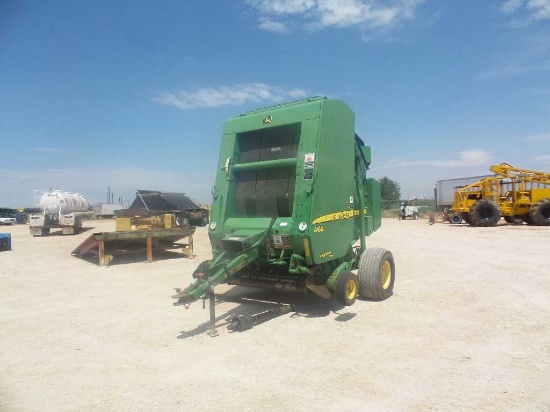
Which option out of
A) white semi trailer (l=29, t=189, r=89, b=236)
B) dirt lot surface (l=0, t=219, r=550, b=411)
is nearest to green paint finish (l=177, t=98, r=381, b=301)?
dirt lot surface (l=0, t=219, r=550, b=411)

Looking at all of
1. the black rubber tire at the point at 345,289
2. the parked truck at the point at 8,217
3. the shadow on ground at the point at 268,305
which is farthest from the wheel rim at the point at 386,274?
the parked truck at the point at 8,217

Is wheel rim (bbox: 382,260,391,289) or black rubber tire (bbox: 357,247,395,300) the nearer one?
black rubber tire (bbox: 357,247,395,300)

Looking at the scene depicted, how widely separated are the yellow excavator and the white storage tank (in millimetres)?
23952

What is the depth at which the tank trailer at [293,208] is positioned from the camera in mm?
6062

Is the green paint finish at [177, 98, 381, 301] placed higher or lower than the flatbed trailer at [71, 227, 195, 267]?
higher

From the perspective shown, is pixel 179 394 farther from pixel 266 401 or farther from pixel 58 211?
pixel 58 211

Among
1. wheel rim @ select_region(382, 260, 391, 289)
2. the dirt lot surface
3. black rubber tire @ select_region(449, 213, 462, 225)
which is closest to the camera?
the dirt lot surface

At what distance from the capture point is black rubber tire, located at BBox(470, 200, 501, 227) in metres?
23.1

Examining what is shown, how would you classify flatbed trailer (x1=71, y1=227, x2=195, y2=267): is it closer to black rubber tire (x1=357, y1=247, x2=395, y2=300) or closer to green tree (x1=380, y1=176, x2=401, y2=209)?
black rubber tire (x1=357, y1=247, x2=395, y2=300)

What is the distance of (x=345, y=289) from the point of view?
621 cm

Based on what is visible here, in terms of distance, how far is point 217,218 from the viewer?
22.9 ft

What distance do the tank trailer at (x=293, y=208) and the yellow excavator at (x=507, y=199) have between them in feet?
61.0

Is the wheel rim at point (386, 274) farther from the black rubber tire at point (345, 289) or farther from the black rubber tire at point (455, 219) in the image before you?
the black rubber tire at point (455, 219)

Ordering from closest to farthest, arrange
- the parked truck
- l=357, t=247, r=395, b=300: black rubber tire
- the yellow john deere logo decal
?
the yellow john deere logo decal
l=357, t=247, r=395, b=300: black rubber tire
the parked truck
